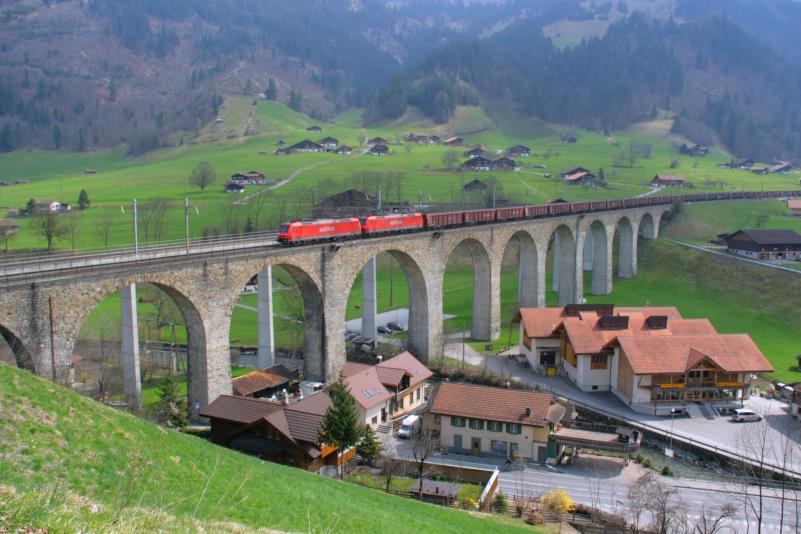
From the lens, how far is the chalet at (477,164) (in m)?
134

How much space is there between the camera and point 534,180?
126875 mm

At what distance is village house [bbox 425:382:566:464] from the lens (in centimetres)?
3572

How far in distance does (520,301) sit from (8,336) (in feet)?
161

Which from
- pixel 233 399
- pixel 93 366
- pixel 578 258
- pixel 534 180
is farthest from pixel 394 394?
pixel 534 180

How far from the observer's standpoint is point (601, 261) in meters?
79.8

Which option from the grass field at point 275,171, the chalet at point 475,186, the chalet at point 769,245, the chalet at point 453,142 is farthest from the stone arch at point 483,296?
the chalet at point 453,142

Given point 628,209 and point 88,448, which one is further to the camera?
point 628,209

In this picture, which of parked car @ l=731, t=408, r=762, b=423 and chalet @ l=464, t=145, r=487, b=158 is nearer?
parked car @ l=731, t=408, r=762, b=423

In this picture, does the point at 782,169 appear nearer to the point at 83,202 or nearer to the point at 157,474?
the point at 83,202

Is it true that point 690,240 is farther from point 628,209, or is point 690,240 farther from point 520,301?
point 520,301

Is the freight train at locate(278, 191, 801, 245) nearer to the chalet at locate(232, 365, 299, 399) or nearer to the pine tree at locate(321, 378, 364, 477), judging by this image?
the chalet at locate(232, 365, 299, 399)

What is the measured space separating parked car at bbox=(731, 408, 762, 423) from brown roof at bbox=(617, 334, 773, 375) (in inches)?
98.7

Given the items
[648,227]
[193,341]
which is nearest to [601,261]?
[648,227]

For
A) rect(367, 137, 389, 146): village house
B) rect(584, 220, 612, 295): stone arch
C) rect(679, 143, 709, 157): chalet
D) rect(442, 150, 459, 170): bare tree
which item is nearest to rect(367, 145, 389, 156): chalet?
rect(367, 137, 389, 146): village house
